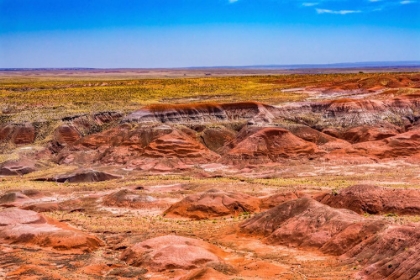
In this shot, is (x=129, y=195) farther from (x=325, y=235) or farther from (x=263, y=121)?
(x=263, y=121)

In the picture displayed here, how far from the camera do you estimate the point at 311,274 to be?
27062 mm

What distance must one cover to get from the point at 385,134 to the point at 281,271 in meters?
51.1

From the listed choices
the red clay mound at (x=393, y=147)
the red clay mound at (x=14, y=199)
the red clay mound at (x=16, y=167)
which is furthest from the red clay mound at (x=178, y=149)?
the red clay mound at (x=14, y=199)

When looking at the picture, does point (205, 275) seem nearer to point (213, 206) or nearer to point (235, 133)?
point (213, 206)

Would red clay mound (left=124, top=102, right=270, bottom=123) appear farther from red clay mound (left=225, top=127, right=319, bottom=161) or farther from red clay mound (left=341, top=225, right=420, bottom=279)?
red clay mound (left=341, top=225, right=420, bottom=279)

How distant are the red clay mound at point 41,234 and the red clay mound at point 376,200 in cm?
1597

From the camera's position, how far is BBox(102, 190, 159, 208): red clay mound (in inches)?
1855

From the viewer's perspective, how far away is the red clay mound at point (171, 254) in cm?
2909

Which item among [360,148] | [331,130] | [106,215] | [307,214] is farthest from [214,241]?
[331,130]

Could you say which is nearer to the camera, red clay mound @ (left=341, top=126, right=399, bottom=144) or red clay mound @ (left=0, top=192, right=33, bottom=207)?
red clay mound @ (left=0, top=192, right=33, bottom=207)

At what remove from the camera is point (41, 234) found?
115ft

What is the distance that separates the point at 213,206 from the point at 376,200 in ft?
38.5

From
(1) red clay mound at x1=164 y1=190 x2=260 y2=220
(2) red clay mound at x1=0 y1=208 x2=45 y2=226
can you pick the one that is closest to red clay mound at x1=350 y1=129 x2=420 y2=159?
(1) red clay mound at x1=164 y1=190 x2=260 y2=220

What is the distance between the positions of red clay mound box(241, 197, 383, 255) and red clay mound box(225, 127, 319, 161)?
29838 mm
